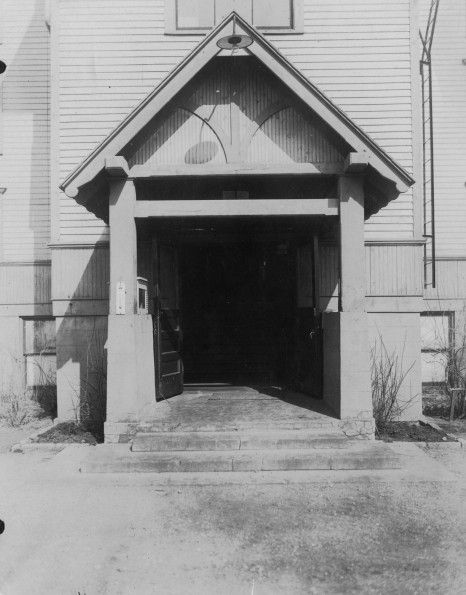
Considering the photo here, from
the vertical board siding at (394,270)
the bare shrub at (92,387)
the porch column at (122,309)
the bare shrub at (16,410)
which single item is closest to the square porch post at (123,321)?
the porch column at (122,309)

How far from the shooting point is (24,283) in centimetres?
1279

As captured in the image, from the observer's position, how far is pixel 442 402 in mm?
11336

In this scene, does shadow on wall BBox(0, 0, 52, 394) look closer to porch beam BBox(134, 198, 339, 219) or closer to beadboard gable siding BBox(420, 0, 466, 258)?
porch beam BBox(134, 198, 339, 219)

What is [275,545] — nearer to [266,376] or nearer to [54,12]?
[266,376]

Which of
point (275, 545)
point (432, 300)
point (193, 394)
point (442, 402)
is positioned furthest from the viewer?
point (432, 300)

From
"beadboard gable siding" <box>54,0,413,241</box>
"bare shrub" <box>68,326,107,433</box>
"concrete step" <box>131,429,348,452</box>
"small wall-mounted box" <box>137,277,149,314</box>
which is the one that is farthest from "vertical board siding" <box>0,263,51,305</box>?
"concrete step" <box>131,429,348,452</box>

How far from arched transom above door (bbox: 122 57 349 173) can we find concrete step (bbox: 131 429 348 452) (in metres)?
3.96

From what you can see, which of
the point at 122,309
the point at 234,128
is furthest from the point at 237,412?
the point at 234,128

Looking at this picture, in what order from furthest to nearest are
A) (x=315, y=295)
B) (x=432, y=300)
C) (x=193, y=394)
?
(x=432, y=300)
(x=193, y=394)
(x=315, y=295)

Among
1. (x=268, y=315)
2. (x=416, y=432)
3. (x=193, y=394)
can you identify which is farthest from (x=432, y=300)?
(x=193, y=394)

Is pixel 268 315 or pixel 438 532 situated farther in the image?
pixel 268 315

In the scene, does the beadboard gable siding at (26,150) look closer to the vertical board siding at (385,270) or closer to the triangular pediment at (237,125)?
the triangular pediment at (237,125)

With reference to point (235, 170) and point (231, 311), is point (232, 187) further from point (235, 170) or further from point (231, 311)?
point (231, 311)

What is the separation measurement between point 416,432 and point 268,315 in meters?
4.52
